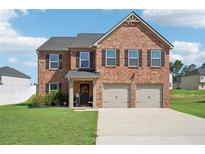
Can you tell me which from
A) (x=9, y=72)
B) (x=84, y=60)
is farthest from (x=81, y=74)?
(x=9, y=72)

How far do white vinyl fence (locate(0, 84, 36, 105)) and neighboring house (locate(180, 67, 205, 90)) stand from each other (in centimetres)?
5022

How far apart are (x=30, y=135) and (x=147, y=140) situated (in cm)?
400

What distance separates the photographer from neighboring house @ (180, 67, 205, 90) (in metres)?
91.3

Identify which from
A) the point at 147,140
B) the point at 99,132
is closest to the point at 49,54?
the point at 99,132

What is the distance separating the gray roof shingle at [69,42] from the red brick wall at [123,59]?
7.80 ft

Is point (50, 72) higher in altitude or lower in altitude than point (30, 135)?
higher

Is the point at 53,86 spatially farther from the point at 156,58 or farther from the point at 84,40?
the point at 156,58

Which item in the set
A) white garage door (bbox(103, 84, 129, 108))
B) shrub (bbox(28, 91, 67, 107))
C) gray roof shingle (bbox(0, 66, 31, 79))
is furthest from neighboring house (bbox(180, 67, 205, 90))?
shrub (bbox(28, 91, 67, 107))

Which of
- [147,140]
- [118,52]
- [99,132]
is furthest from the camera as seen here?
[118,52]

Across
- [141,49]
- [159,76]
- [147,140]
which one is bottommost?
[147,140]

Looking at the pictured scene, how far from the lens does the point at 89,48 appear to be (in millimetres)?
34312
